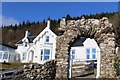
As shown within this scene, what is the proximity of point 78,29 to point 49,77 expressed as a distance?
3168 millimetres

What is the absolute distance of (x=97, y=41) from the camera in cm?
1623

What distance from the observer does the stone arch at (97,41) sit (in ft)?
51.6

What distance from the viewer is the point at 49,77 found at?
16219 mm

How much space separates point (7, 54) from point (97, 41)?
30.3 m

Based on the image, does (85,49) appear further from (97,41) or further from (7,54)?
(97,41)

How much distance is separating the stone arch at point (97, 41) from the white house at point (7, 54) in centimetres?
2844

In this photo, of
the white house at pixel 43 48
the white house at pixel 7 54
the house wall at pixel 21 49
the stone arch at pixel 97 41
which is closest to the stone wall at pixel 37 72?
the stone arch at pixel 97 41

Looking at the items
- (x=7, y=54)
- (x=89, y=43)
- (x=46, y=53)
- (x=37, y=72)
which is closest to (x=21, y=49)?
(x=7, y=54)

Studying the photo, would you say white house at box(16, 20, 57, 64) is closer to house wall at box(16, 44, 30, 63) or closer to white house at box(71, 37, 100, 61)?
house wall at box(16, 44, 30, 63)

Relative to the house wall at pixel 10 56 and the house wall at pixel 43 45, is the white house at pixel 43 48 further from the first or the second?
the house wall at pixel 10 56

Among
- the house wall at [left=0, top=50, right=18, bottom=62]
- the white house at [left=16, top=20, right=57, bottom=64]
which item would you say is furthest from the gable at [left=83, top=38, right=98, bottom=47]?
the house wall at [left=0, top=50, right=18, bottom=62]

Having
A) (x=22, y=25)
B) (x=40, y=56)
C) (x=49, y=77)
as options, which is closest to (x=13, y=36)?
(x=22, y=25)

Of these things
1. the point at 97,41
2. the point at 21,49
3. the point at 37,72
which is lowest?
the point at 37,72

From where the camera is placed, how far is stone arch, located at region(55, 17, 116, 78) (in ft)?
51.6
